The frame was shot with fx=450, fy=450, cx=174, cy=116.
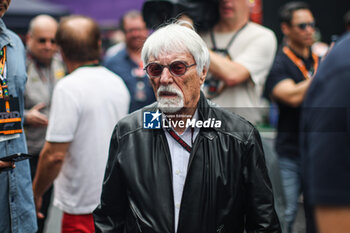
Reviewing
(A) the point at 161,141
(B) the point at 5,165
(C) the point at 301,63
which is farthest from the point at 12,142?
(C) the point at 301,63

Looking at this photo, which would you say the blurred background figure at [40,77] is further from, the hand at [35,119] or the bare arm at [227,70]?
the bare arm at [227,70]

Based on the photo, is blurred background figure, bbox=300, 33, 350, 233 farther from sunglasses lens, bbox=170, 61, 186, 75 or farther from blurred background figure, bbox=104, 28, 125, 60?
blurred background figure, bbox=104, 28, 125, 60

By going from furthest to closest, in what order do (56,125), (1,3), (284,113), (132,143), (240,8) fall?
(284,113), (240,8), (56,125), (1,3), (132,143)

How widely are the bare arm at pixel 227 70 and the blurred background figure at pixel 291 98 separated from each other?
3.27 feet

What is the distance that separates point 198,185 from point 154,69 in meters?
0.55

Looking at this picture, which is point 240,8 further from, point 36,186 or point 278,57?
point 36,186

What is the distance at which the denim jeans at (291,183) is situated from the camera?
382 centimetres

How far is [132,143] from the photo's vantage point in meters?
1.94

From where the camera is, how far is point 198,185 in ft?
6.02

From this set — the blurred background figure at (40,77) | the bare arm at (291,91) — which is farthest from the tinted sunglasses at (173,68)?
the bare arm at (291,91)

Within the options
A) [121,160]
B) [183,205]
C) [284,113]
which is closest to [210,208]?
[183,205]

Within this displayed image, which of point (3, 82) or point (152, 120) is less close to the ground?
point (3, 82)

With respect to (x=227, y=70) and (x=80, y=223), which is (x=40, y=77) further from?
(x=227, y=70)

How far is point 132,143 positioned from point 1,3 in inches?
38.0
